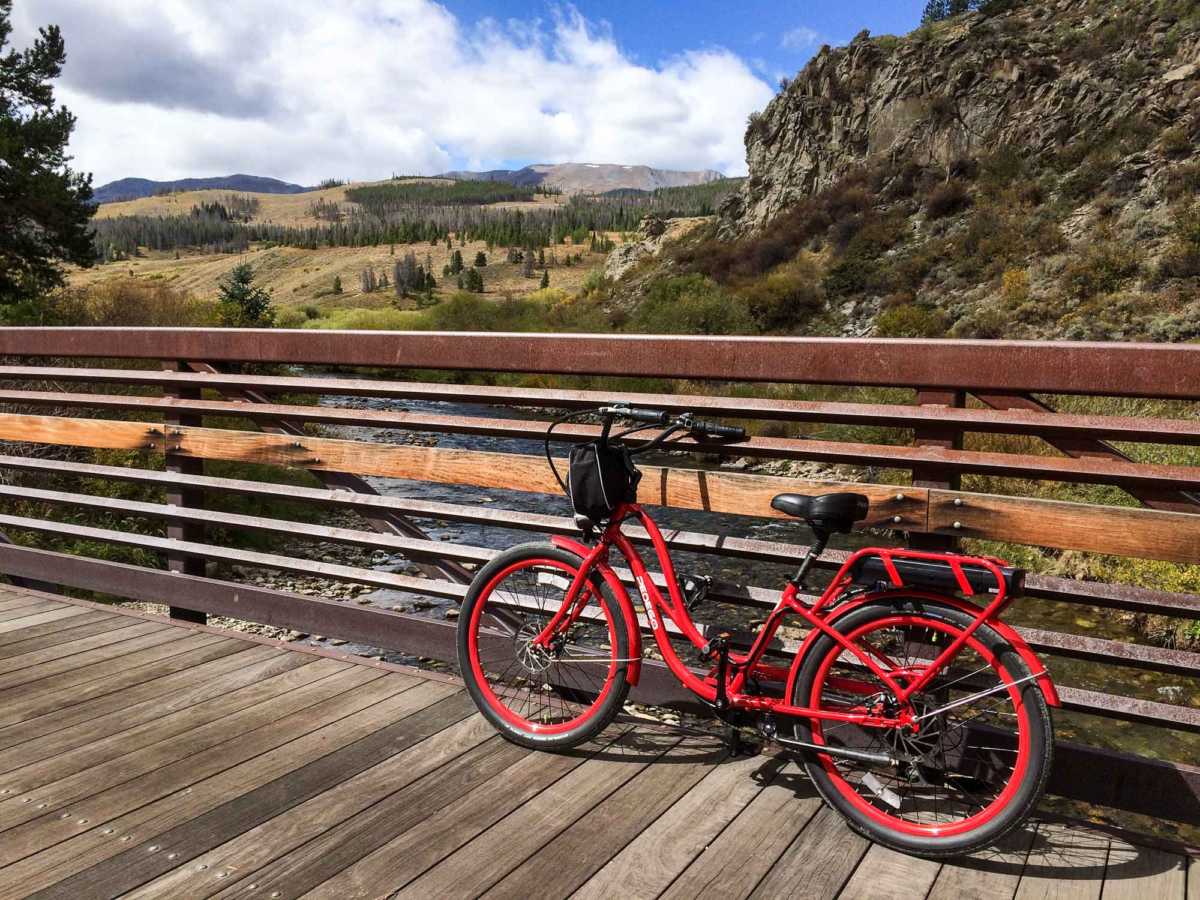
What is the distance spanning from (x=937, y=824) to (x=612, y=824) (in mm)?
851

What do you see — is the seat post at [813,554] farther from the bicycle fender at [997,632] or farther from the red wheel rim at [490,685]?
the red wheel rim at [490,685]

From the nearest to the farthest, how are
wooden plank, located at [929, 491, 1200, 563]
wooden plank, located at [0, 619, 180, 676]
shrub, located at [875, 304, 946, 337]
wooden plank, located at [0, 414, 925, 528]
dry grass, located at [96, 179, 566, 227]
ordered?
wooden plank, located at [929, 491, 1200, 563] → wooden plank, located at [0, 414, 925, 528] → wooden plank, located at [0, 619, 180, 676] → shrub, located at [875, 304, 946, 337] → dry grass, located at [96, 179, 566, 227]

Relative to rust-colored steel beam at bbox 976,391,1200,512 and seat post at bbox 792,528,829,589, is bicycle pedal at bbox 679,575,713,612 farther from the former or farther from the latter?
rust-colored steel beam at bbox 976,391,1200,512

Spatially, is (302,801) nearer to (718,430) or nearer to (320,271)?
(718,430)

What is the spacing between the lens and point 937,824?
2.34m

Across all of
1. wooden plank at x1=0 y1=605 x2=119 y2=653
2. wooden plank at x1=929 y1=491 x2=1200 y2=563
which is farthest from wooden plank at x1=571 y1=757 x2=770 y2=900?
wooden plank at x1=0 y1=605 x2=119 y2=653

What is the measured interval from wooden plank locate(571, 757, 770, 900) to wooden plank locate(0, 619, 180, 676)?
102 inches

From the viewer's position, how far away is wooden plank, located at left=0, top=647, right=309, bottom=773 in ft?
9.32

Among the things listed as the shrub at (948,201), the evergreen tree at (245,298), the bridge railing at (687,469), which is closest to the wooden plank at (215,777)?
the bridge railing at (687,469)

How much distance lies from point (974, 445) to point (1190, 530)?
34.5 ft

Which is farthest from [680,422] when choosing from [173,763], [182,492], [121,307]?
[121,307]

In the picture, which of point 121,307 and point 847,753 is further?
point 121,307

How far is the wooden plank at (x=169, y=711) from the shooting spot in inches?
112

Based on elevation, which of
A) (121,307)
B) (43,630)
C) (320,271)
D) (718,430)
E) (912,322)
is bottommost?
(43,630)
